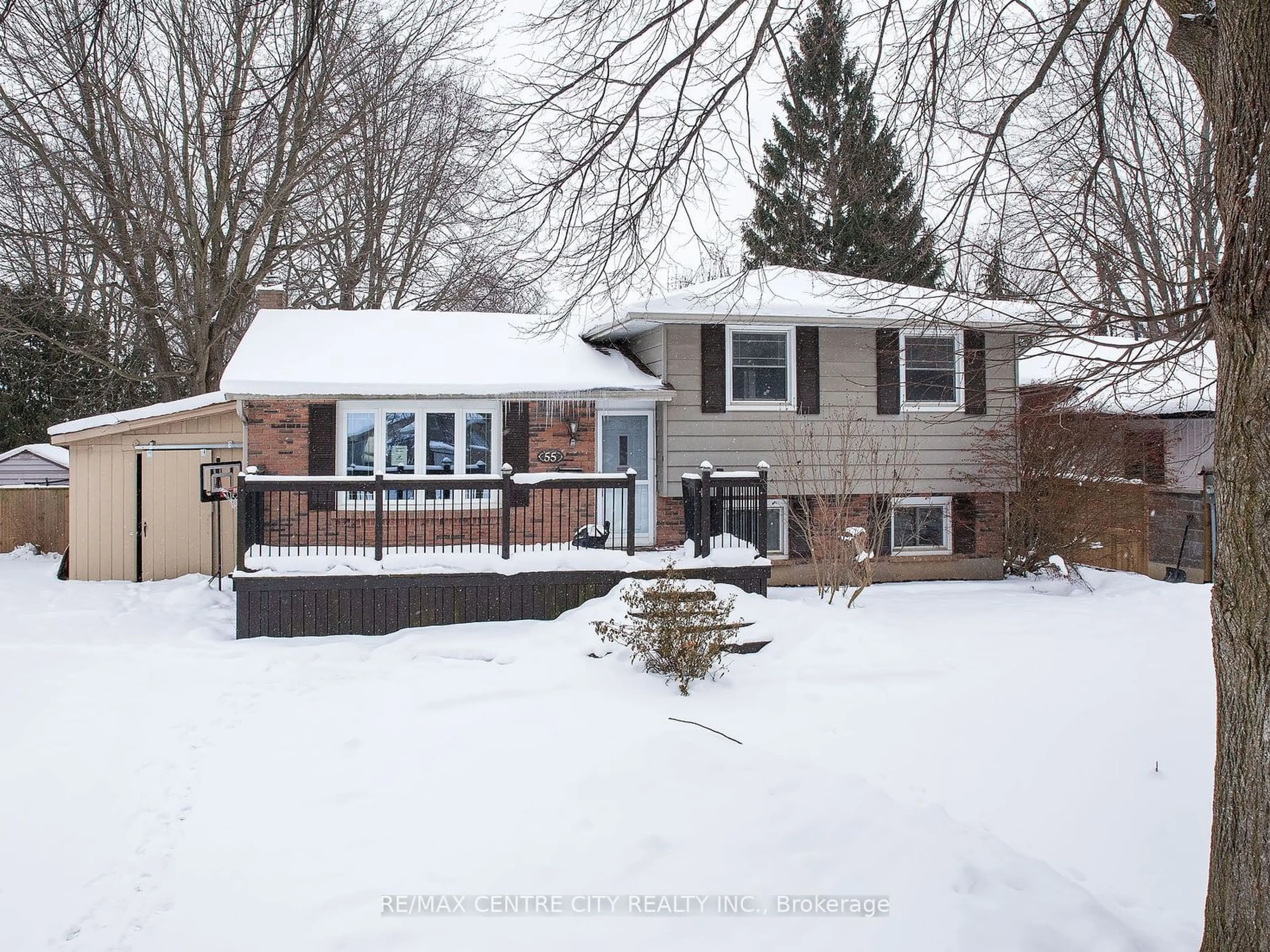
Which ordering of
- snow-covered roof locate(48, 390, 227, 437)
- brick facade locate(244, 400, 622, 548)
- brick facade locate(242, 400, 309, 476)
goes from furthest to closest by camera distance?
snow-covered roof locate(48, 390, 227, 437), brick facade locate(242, 400, 309, 476), brick facade locate(244, 400, 622, 548)

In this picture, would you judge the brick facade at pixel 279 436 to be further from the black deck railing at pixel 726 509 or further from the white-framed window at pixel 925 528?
the white-framed window at pixel 925 528

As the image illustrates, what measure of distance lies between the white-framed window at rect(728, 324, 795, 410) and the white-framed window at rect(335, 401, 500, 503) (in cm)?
376

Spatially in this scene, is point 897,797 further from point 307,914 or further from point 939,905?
point 307,914

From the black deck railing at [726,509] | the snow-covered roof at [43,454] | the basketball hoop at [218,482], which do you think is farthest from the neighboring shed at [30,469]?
the black deck railing at [726,509]

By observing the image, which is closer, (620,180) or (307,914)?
(307,914)

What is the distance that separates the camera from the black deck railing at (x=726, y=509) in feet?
32.3

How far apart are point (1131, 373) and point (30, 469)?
2013cm

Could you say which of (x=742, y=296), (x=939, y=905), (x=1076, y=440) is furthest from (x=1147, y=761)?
(x=1076, y=440)

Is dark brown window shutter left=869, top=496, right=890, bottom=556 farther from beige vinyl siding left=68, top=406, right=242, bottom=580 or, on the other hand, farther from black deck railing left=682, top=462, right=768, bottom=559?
beige vinyl siding left=68, top=406, right=242, bottom=580

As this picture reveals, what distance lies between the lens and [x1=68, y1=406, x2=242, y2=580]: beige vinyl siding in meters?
12.6

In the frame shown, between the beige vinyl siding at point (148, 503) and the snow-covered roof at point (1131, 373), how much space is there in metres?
11.7

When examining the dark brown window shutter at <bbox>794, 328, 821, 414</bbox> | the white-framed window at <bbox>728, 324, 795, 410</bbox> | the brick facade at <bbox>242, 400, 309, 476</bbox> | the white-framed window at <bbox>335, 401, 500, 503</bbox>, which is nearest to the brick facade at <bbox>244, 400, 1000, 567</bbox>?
the brick facade at <bbox>242, 400, 309, 476</bbox>

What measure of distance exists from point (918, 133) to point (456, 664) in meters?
6.15

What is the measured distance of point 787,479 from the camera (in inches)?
508
